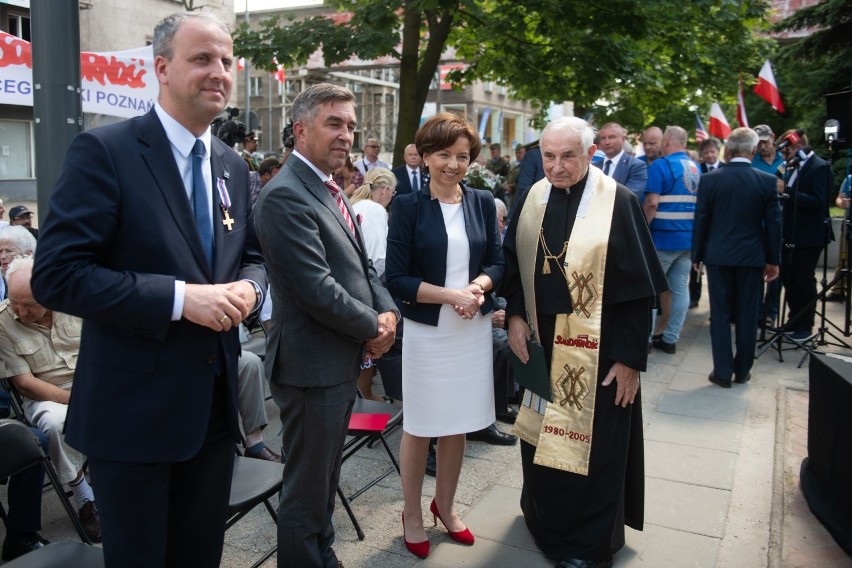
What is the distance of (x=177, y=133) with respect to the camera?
2025mm

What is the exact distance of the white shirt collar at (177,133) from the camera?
6.61 feet

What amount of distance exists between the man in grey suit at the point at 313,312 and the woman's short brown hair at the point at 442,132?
64 centimetres

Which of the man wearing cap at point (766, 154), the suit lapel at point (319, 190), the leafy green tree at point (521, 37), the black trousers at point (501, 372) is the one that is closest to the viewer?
the suit lapel at point (319, 190)

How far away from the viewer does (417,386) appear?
134 inches

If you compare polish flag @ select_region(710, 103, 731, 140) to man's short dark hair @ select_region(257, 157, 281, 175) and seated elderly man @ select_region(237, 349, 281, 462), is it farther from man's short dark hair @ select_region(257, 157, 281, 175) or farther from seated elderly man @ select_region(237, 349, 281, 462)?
seated elderly man @ select_region(237, 349, 281, 462)

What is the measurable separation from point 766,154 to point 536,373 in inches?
259

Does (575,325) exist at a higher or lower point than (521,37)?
lower

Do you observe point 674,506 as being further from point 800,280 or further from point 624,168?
point 800,280

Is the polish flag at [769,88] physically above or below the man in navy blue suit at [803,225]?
above

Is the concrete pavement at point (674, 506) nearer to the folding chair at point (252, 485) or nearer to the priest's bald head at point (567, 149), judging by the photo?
the folding chair at point (252, 485)

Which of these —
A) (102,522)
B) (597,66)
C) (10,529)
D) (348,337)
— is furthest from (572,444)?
(597,66)

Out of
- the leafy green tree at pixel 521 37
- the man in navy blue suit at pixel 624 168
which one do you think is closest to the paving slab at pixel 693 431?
the man in navy blue suit at pixel 624 168

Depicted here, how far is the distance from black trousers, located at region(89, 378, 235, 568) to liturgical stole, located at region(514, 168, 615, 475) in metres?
1.56

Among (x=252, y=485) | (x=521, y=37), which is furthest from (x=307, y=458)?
(x=521, y=37)
